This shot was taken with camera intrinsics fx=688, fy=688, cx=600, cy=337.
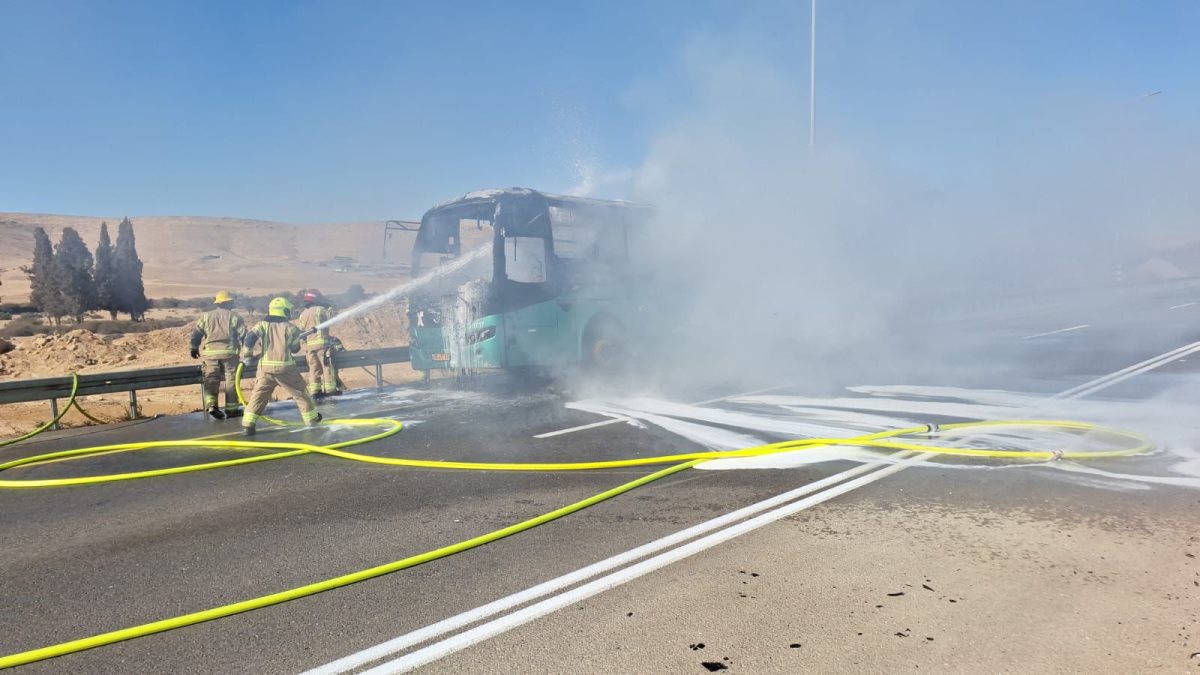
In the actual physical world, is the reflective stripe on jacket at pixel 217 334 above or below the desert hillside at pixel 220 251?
below

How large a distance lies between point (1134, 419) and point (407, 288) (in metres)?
9.26

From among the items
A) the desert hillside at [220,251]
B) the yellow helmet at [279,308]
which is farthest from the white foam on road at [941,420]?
the desert hillside at [220,251]

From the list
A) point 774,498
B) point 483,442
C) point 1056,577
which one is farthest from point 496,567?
point 483,442

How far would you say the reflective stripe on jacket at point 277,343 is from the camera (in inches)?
288

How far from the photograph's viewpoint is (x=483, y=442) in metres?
6.59

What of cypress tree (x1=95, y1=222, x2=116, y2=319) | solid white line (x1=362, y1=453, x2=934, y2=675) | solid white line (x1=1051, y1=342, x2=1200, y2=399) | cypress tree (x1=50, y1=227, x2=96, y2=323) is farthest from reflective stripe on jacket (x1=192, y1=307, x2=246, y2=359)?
cypress tree (x1=95, y1=222, x2=116, y2=319)

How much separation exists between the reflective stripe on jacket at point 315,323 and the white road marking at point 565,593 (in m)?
7.61

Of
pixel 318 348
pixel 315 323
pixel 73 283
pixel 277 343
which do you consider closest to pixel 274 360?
pixel 277 343

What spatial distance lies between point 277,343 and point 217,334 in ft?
6.62

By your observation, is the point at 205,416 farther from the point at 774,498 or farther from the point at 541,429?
the point at 774,498

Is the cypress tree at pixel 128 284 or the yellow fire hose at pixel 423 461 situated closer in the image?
the yellow fire hose at pixel 423 461

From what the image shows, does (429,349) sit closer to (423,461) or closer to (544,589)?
(423,461)

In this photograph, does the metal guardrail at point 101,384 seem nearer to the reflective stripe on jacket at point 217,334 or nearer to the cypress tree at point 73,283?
the reflective stripe on jacket at point 217,334

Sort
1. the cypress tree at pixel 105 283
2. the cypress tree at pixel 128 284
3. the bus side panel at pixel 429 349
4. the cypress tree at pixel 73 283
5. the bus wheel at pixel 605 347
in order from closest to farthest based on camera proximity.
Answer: the bus side panel at pixel 429 349 → the bus wheel at pixel 605 347 → the cypress tree at pixel 73 283 → the cypress tree at pixel 128 284 → the cypress tree at pixel 105 283
